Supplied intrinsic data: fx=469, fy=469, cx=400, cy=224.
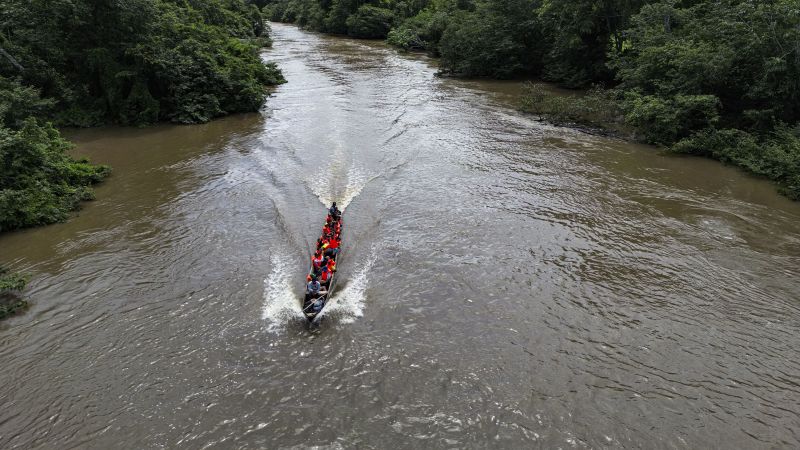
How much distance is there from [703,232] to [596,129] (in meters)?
10.8

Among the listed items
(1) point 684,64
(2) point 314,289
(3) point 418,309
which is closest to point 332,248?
(2) point 314,289

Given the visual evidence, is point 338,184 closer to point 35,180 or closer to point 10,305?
point 35,180

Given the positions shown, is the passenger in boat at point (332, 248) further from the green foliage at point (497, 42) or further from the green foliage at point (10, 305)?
the green foliage at point (497, 42)

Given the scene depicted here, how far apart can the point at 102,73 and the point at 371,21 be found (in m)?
44.9

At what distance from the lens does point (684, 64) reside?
66.7 feet

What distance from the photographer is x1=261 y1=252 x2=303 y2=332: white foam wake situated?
1095 centimetres

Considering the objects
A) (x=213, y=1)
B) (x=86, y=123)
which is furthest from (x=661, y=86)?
(x=213, y=1)

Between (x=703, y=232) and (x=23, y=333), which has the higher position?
(x=703, y=232)

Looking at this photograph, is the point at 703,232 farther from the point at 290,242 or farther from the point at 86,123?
the point at 86,123

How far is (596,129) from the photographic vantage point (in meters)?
23.9

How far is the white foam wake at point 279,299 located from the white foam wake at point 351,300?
820 mm

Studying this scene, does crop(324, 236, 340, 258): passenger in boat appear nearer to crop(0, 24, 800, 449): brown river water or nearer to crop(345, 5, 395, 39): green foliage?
crop(0, 24, 800, 449): brown river water

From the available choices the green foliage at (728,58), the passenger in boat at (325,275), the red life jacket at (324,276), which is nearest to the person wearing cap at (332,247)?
the passenger in boat at (325,275)

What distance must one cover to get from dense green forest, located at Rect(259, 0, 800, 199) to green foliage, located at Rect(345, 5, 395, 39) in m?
30.4
